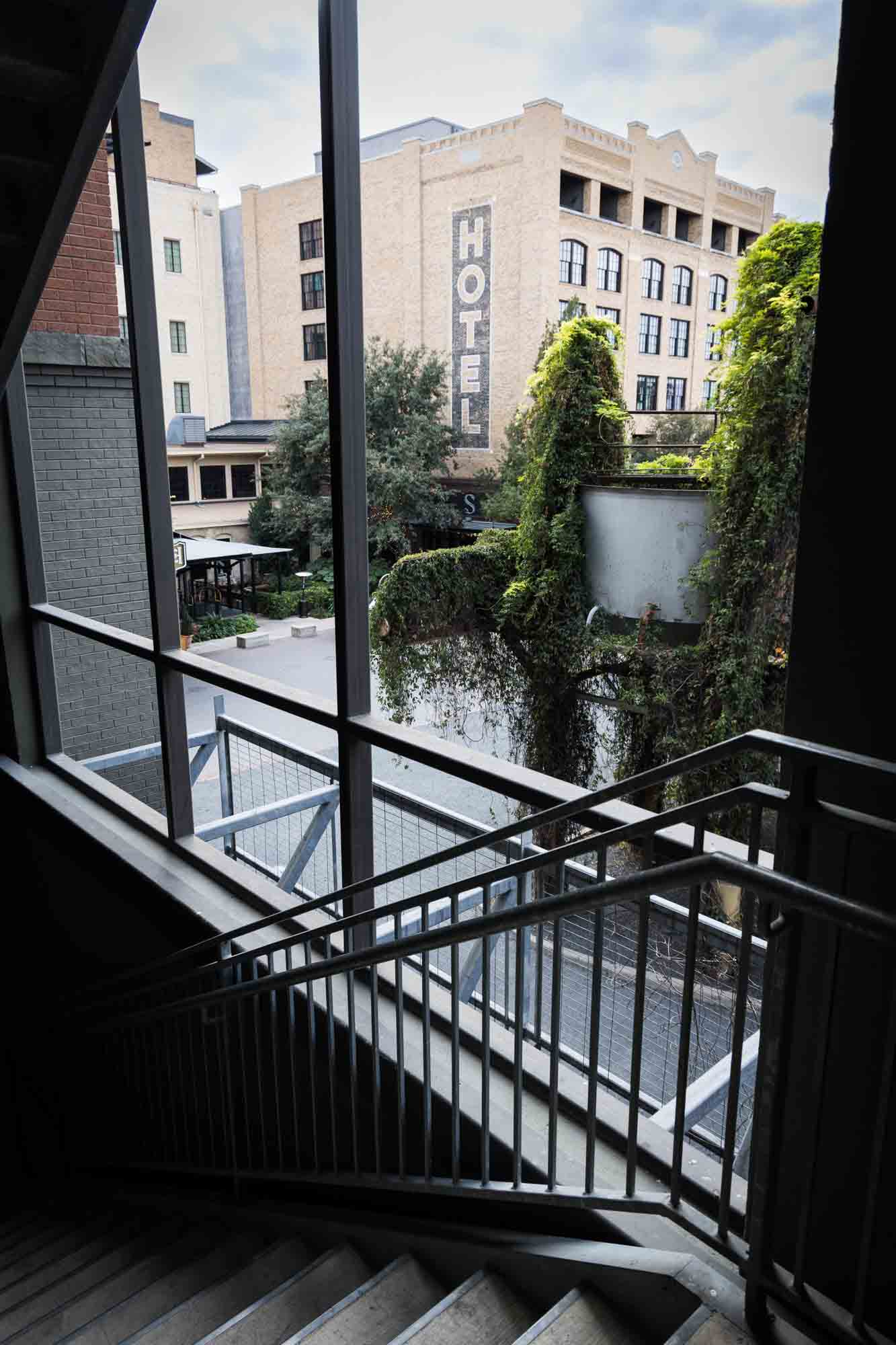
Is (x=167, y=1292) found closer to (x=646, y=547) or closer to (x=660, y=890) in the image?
(x=660, y=890)

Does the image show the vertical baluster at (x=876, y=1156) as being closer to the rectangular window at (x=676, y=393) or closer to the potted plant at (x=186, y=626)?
the rectangular window at (x=676, y=393)

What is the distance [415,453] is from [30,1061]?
27.9 feet

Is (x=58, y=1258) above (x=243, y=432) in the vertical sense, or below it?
below

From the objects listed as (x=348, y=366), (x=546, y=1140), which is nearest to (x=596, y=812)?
(x=546, y=1140)

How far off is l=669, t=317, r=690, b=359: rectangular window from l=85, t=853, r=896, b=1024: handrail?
8.81 metres

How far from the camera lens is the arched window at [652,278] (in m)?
8.50

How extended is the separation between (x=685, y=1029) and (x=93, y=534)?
5.17 meters

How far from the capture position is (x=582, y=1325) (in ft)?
4.44

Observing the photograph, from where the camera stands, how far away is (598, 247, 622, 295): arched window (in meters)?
8.88

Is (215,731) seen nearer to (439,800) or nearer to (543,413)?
(543,413)

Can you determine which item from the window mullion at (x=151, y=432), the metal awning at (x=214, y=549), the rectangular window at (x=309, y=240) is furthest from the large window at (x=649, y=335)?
the rectangular window at (x=309, y=240)

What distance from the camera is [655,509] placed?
8477mm

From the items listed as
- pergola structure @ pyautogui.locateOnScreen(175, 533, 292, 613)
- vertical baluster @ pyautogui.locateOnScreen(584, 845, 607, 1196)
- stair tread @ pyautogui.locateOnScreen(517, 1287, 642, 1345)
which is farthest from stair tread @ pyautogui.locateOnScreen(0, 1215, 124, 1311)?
pergola structure @ pyautogui.locateOnScreen(175, 533, 292, 613)

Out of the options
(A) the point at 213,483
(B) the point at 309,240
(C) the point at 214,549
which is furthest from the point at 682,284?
(A) the point at 213,483
